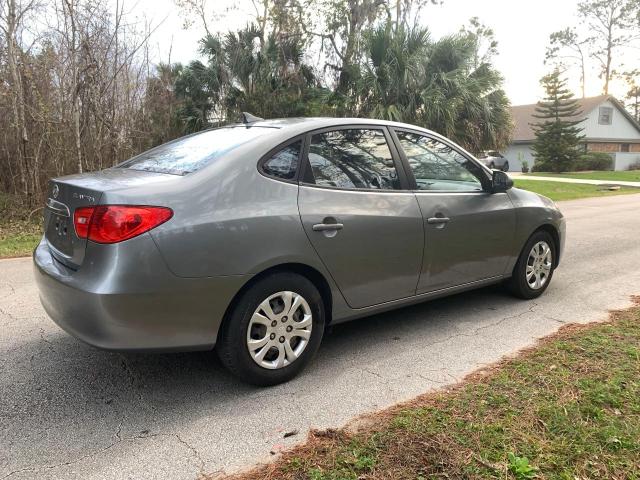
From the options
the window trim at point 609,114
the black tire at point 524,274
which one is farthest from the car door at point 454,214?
the window trim at point 609,114

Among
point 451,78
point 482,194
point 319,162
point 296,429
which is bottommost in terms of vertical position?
point 296,429

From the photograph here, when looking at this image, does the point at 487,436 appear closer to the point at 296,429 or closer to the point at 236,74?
the point at 296,429

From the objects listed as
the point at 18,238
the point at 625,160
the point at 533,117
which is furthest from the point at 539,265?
the point at 625,160

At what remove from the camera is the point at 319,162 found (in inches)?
143

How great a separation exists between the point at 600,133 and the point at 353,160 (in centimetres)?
4534

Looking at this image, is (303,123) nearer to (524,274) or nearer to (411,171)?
(411,171)

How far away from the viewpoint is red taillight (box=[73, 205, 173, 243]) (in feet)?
9.36

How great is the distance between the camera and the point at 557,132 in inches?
1337

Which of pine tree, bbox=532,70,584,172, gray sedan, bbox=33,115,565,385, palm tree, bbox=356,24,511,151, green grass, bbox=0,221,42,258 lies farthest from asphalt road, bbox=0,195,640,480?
pine tree, bbox=532,70,584,172

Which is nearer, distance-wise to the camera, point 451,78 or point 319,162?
point 319,162

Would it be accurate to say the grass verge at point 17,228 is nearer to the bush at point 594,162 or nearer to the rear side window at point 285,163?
the rear side window at point 285,163

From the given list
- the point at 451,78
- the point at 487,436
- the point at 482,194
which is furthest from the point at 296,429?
the point at 451,78

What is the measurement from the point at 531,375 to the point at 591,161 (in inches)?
1494

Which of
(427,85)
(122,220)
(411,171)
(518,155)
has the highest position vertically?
(427,85)
